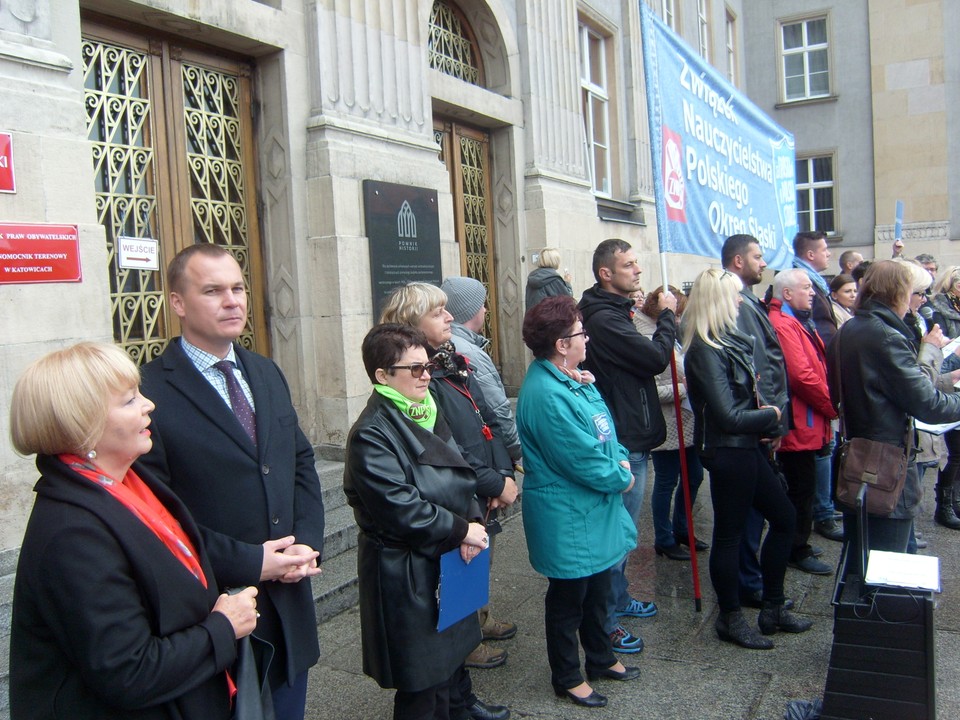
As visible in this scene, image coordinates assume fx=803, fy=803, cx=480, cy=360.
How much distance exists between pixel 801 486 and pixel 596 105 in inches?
303

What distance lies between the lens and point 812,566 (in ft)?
15.8

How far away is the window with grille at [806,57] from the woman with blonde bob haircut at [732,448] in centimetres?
1897

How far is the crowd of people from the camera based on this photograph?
5.63 ft

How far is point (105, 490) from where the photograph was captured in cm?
174

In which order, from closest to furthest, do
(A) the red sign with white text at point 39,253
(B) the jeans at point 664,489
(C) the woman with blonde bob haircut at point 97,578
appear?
(C) the woman with blonde bob haircut at point 97,578 < (A) the red sign with white text at point 39,253 < (B) the jeans at point 664,489

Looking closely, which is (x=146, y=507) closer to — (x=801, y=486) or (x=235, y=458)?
(x=235, y=458)

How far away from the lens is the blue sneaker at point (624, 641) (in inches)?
151

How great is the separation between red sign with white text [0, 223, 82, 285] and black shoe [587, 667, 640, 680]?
125 inches

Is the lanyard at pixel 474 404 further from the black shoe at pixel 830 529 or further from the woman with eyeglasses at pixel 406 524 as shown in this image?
the black shoe at pixel 830 529

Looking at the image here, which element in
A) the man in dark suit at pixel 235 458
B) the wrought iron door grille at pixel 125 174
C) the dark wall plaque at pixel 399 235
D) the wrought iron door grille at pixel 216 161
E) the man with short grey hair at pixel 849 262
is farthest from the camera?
the man with short grey hair at pixel 849 262

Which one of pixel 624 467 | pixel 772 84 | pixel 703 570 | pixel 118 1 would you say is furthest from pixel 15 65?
pixel 772 84

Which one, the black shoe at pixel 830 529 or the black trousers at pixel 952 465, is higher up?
the black trousers at pixel 952 465

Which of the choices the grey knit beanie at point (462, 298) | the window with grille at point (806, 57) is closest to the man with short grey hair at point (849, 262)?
the grey knit beanie at point (462, 298)

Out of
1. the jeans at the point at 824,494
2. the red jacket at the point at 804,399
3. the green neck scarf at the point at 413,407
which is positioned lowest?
the jeans at the point at 824,494
